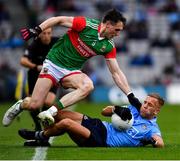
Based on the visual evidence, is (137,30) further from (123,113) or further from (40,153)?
(40,153)

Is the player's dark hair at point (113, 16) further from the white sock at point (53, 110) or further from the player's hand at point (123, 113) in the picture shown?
the white sock at point (53, 110)

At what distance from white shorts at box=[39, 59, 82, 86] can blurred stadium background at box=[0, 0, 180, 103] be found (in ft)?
48.3

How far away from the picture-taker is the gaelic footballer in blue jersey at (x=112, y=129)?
40.8 feet

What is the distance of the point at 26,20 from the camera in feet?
104

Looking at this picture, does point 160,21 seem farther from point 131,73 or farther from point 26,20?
point 26,20

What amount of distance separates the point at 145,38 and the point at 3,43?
17.7 ft

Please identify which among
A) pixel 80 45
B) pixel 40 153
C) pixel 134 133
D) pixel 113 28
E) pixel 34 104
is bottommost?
pixel 134 133

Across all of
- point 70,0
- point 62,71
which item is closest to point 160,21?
point 70,0

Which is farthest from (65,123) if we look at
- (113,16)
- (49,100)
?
(49,100)

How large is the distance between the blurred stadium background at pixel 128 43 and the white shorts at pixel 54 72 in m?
Result: 14.7

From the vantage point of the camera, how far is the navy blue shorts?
1262cm

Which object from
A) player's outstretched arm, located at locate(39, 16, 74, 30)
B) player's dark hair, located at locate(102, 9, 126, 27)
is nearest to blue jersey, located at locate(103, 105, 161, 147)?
player's dark hair, located at locate(102, 9, 126, 27)

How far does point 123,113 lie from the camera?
489 inches

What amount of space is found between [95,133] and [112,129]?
296 mm
